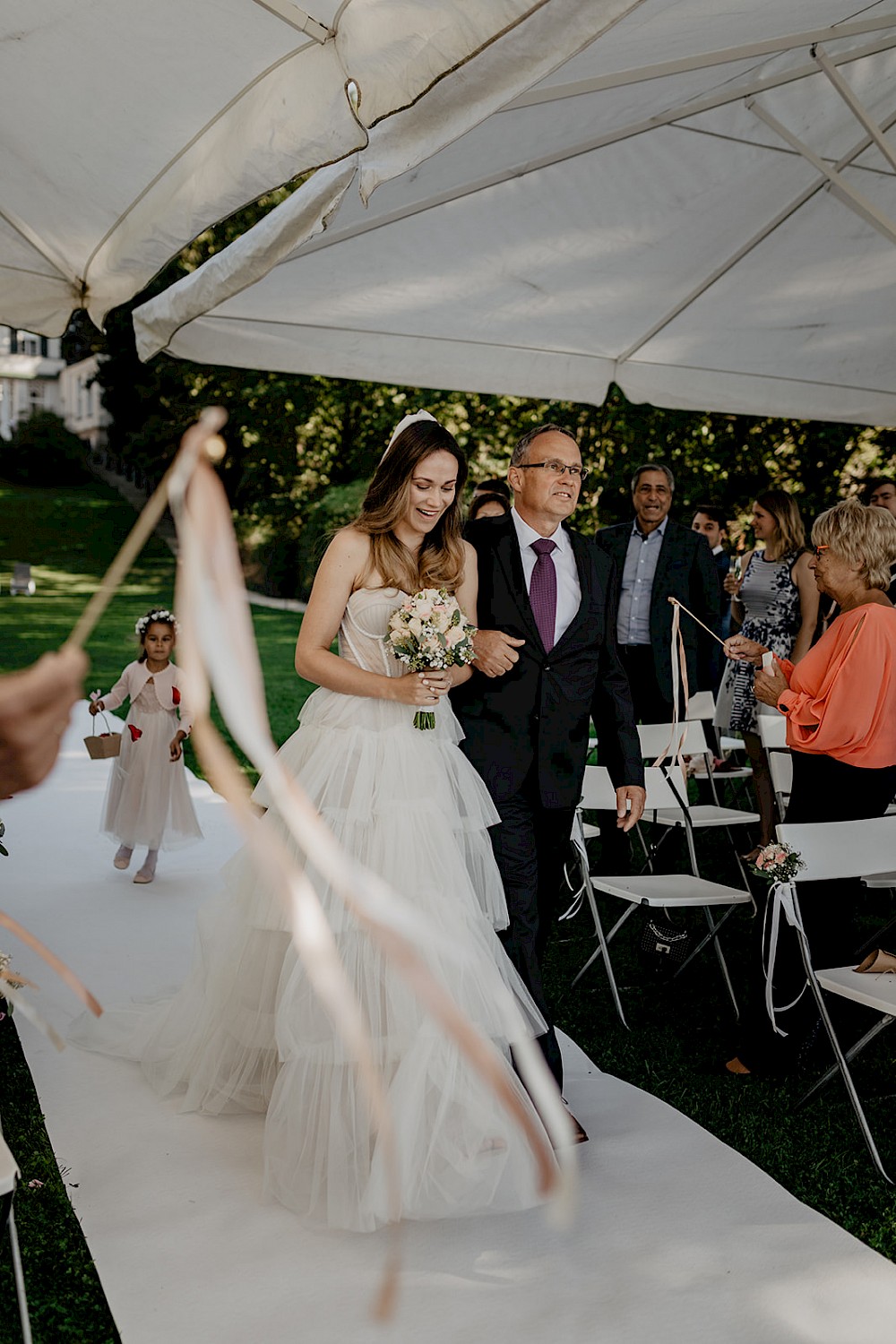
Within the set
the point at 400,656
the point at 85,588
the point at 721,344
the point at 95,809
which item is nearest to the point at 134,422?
the point at 85,588

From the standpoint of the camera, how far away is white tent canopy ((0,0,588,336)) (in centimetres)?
238

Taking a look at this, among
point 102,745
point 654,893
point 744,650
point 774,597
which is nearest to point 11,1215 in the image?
point 654,893

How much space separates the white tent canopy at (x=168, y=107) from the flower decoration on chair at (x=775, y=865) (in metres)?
2.71

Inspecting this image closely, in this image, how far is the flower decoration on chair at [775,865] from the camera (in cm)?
431

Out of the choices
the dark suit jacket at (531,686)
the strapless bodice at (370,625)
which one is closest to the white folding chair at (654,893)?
the dark suit jacket at (531,686)

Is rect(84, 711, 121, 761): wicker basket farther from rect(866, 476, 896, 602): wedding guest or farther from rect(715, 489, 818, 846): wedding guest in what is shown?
rect(866, 476, 896, 602): wedding guest

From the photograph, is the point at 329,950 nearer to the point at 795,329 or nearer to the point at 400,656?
the point at 400,656

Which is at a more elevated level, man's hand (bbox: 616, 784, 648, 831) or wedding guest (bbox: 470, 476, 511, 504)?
wedding guest (bbox: 470, 476, 511, 504)

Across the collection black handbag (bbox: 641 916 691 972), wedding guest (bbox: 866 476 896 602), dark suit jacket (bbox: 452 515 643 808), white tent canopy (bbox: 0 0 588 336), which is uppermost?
white tent canopy (bbox: 0 0 588 336)

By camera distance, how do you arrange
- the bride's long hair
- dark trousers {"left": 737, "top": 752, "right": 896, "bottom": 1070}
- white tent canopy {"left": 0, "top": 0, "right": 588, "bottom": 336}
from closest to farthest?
white tent canopy {"left": 0, "top": 0, "right": 588, "bottom": 336}
the bride's long hair
dark trousers {"left": 737, "top": 752, "right": 896, "bottom": 1070}

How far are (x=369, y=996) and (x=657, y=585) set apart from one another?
435cm

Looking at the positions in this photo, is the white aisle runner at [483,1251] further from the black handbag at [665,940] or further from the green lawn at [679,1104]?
the black handbag at [665,940]

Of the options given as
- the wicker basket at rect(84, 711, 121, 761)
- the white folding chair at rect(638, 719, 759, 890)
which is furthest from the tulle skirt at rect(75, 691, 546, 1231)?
the white folding chair at rect(638, 719, 759, 890)

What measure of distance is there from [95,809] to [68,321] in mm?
6066
